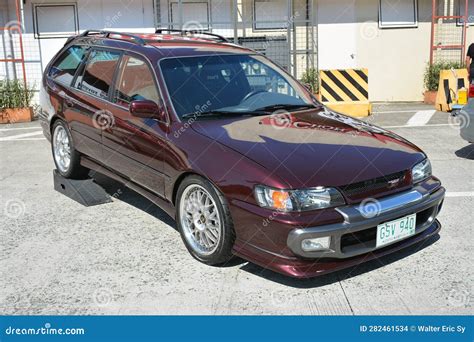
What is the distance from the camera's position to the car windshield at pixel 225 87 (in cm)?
441

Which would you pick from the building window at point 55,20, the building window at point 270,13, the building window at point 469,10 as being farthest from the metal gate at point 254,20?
the building window at point 469,10

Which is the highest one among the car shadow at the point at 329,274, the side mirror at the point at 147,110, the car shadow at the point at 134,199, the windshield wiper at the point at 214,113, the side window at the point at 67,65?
the side window at the point at 67,65

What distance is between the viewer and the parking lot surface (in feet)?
11.3

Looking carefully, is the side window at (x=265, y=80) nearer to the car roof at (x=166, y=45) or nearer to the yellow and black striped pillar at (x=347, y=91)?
the car roof at (x=166, y=45)

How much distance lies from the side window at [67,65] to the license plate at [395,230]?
3804 millimetres

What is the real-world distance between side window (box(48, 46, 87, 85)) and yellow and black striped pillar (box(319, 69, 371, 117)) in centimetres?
615

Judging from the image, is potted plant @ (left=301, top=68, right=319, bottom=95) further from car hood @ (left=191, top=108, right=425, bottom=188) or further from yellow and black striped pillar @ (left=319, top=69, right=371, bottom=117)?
car hood @ (left=191, top=108, right=425, bottom=188)

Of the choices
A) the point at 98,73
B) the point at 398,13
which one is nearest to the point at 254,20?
the point at 398,13

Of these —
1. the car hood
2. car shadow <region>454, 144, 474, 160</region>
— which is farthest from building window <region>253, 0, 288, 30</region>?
the car hood

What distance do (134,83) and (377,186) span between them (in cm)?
241

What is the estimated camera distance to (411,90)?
13.9 meters
